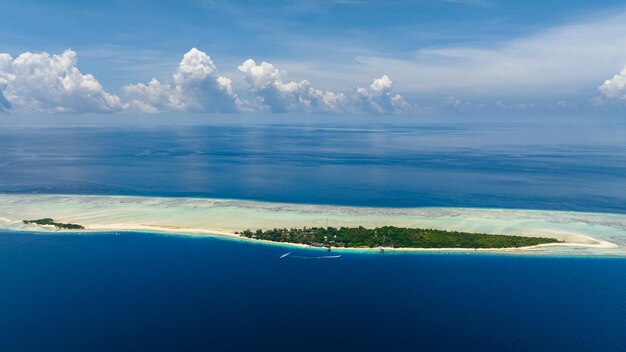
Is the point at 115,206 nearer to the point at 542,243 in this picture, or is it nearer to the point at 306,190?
the point at 306,190

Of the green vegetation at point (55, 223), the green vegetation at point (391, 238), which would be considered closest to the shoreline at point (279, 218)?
the green vegetation at point (391, 238)

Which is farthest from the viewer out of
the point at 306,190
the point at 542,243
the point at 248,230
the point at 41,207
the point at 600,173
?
the point at 600,173

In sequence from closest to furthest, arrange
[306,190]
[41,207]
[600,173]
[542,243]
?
1. [542,243]
2. [41,207]
3. [306,190]
4. [600,173]

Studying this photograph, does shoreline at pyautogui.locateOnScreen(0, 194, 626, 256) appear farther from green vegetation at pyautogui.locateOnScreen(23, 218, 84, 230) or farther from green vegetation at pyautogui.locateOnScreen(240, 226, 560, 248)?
green vegetation at pyautogui.locateOnScreen(23, 218, 84, 230)

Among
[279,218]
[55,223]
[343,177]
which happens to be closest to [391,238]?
[279,218]

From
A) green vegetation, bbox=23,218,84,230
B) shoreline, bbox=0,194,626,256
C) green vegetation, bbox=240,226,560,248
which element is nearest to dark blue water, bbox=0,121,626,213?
shoreline, bbox=0,194,626,256

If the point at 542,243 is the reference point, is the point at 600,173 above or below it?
above

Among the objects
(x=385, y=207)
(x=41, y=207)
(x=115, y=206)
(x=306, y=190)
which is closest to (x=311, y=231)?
(x=385, y=207)
